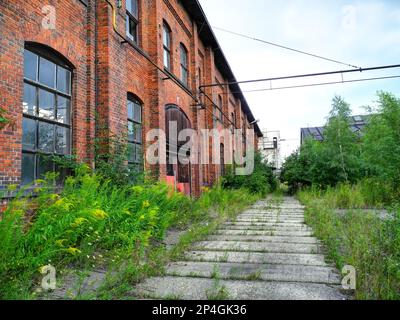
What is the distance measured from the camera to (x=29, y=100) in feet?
17.4

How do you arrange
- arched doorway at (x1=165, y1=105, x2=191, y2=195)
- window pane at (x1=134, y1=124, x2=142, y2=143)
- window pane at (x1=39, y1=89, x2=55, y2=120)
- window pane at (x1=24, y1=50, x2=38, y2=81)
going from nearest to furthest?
window pane at (x1=24, y1=50, x2=38, y2=81) → window pane at (x1=39, y1=89, x2=55, y2=120) → window pane at (x1=134, y1=124, x2=142, y2=143) → arched doorway at (x1=165, y1=105, x2=191, y2=195)

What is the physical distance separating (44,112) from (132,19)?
4620 mm

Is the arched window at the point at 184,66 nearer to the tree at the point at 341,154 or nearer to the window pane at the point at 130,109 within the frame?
the window pane at the point at 130,109

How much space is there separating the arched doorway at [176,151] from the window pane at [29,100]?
4941 millimetres

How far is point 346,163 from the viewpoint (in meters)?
15.5

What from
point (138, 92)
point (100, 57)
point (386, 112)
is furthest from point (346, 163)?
point (100, 57)

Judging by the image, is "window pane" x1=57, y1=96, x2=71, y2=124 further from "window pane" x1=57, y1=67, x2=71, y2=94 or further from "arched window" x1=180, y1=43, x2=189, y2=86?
"arched window" x1=180, y1=43, x2=189, y2=86

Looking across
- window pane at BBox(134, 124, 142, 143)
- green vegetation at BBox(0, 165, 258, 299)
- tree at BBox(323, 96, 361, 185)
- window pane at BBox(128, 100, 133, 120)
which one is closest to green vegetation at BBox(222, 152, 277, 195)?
tree at BBox(323, 96, 361, 185)

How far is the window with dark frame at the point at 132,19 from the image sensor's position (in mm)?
8640

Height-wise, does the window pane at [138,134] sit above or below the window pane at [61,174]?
above

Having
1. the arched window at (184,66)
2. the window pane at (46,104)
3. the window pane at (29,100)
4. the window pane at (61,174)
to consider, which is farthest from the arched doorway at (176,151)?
the window pane at (29,100)

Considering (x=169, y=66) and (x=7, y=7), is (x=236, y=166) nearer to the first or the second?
(x=169, y=66)

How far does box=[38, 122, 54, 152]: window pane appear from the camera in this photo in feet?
18.1
